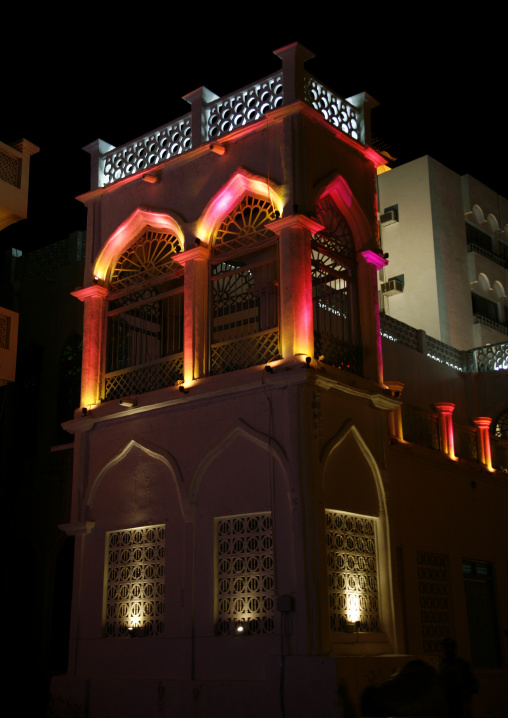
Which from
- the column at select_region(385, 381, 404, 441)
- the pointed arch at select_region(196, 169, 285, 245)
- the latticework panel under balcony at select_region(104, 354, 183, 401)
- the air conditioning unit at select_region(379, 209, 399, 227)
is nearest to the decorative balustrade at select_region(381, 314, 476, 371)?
the column at select_region(385, 381, 404, 441)

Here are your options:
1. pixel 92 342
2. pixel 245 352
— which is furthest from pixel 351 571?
pixel 92 342

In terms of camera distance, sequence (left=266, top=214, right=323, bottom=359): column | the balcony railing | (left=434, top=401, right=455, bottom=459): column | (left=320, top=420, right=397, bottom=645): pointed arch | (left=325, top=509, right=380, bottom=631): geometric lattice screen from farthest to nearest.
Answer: (left=434, top=401, right=455, bottom=459): column → the balcony railing → (left=266, top=214, right=323, bottom=359): column → (left=320, top=420, right=397, bottom=645): pointed arch → (left=325, top=509, right=380, bottom=631): geometric lattice screen

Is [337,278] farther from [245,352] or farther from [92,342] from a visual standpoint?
[92,342]

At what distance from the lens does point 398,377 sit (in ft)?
56.8

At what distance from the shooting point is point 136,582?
489 inches

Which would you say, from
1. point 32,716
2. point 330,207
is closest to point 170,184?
point 330,207

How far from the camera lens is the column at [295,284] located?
11.5 meters

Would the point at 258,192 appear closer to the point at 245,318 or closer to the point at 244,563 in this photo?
the point at 245,318

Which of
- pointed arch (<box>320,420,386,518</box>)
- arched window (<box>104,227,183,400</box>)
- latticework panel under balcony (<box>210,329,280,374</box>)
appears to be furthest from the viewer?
arched window (<box>104,227,183,400</box>)

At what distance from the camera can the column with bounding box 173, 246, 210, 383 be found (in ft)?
41.2

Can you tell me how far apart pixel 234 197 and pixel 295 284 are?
211 centimetres

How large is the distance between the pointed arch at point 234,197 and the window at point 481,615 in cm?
748

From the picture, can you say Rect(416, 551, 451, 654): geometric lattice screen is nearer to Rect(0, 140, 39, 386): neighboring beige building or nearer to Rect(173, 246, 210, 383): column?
Rect(173, 246, 210, 383): column

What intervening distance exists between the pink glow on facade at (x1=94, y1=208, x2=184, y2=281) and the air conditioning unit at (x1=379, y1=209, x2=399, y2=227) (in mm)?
11901
